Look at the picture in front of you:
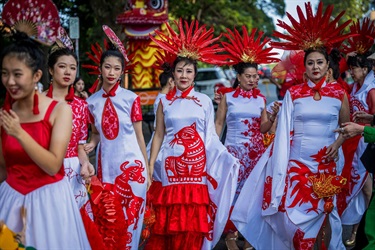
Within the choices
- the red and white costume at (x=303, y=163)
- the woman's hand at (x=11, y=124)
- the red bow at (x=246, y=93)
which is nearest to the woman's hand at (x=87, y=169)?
the red and white costume at (x=303, y=163)

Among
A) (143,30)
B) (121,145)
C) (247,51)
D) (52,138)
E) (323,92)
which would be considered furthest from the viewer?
(143,30)

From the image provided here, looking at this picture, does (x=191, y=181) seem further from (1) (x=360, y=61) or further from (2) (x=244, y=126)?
(1) (x=360, y=61)

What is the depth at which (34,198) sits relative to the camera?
12.9 feet

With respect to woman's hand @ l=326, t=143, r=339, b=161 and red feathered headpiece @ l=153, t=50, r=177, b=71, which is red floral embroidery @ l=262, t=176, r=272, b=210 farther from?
red feathered headpiece @ l=153, t=50, r=177, b=71

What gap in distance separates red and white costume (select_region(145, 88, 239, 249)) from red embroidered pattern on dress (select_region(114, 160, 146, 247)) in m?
0.31

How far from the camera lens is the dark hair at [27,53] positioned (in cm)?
392

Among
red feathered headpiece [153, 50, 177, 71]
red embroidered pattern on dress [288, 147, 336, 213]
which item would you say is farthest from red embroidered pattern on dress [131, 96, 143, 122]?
red embroidered pattern on dress [288, 147, 336, 213]

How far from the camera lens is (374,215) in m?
4.96

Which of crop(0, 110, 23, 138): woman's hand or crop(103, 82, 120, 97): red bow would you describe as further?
crop(103, 82, 120, 97): red bow

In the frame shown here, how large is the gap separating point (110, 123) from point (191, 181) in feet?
3.21

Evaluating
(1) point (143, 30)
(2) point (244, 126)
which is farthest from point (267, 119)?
(1) point (143, 30)

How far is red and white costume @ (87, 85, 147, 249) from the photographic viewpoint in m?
6.42

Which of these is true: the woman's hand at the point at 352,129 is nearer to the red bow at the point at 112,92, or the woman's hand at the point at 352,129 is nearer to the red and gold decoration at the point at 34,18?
the red bow at the point at 112,92

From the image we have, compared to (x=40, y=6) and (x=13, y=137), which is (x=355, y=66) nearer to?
(x=40, y=6)
